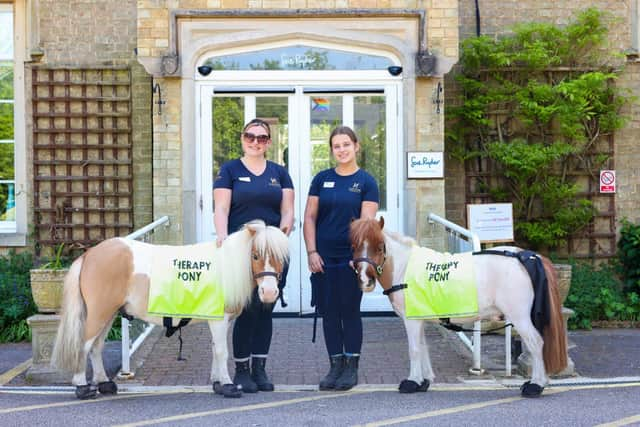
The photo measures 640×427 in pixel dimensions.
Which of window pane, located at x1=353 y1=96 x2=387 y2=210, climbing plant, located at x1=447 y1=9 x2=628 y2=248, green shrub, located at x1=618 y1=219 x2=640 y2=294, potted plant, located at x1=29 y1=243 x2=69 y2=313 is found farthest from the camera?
green shrub, located at x1=618 y1=219 x2=640 y2=294

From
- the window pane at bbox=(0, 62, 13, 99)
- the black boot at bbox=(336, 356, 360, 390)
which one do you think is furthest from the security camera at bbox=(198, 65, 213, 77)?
the black boot at bbox=(336, 356, 360, 390)

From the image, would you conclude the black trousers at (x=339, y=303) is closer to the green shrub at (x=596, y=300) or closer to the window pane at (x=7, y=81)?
the green shrub at (x=596, y=300)

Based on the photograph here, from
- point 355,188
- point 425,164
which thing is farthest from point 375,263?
point 425,164

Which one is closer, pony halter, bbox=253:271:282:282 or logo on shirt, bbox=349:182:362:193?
pony halter, bbox=253:271:282:282

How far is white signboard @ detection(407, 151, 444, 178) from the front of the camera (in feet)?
29.9

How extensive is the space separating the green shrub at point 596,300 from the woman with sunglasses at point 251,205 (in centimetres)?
486

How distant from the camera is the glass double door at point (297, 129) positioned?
9.24 m

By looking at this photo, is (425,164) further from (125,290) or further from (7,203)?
(7,203)

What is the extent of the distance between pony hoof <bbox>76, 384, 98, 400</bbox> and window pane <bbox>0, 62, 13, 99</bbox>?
20.6 ft

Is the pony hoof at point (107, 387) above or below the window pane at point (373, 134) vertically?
below

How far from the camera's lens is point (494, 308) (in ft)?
19.0

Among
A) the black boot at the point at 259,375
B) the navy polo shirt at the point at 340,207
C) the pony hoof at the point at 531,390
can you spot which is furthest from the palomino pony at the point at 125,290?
the pony hoof at the point at 531,390

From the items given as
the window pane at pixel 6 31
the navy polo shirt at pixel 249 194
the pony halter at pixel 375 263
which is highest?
the window pane at pixel 6 31

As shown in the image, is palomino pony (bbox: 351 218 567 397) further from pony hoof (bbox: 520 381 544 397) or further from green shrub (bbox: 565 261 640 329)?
green shrub (bbox: 565 261 640 329)
